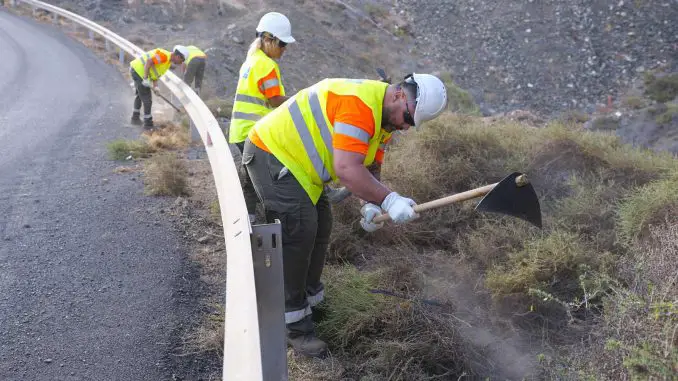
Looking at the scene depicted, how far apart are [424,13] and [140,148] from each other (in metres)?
15.5

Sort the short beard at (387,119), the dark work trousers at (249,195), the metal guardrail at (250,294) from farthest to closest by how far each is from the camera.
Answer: the dark work trousers at (249,195) < the short beard at (387,119) < the metal guardrail at (250,294)

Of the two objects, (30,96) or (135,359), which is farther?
(30,96)

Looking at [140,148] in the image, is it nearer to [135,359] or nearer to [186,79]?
[186,79]

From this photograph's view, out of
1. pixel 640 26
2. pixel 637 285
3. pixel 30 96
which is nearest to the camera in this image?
pixel 637 285

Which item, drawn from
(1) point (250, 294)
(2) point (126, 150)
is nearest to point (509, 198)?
(1) point (250, 294)

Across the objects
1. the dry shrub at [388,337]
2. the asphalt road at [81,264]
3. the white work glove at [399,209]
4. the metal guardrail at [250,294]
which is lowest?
the dry shrub at [388,337]

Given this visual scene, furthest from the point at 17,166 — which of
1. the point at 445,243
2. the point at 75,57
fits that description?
the point at 75,57

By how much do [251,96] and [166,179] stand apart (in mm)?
1068

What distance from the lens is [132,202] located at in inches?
198

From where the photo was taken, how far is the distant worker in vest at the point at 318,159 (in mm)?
3205

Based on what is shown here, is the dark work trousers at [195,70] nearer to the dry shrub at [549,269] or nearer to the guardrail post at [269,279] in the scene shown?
the dry shrub at [549,269]

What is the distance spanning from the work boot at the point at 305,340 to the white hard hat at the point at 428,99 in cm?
133

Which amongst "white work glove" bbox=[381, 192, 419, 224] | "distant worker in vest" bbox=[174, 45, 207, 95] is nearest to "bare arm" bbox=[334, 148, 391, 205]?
"white work glove" bbox=[381, 192, 419, 224]

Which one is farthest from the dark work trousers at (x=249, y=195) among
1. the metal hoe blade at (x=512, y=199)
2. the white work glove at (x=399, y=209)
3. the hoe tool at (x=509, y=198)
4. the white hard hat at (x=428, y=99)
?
the metal hoe blade at (x=512, y=199)
